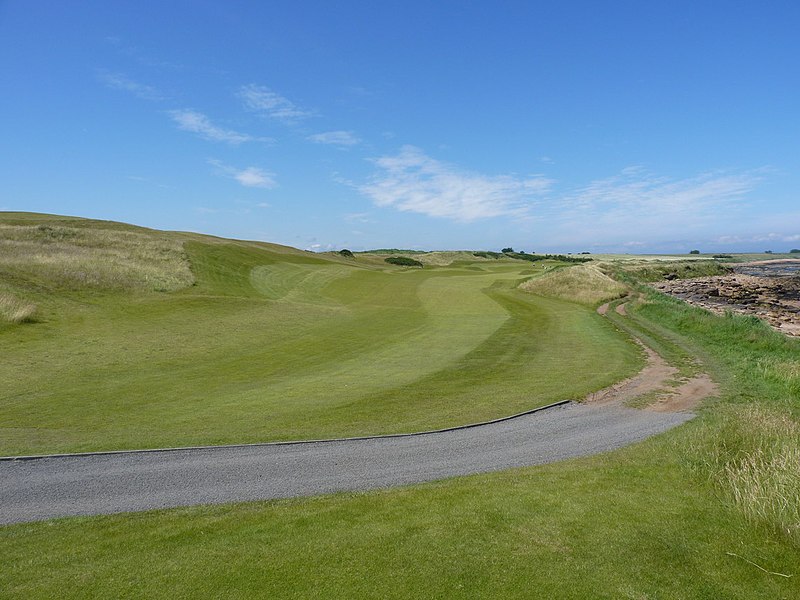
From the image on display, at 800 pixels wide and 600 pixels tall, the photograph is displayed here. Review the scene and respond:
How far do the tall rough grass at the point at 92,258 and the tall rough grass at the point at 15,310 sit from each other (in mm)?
7185

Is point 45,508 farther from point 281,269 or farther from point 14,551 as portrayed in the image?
point 281,269

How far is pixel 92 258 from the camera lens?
1865 inches

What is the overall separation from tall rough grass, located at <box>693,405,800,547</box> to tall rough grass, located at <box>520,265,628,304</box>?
137 ft

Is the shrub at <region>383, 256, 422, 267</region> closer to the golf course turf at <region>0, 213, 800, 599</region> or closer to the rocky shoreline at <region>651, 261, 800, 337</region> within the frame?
the rocky shoreline at <region>651, 261, 800, 337</region>

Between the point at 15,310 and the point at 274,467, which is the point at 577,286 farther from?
the point at 15,310

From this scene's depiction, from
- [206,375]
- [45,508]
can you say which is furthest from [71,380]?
[45,508]

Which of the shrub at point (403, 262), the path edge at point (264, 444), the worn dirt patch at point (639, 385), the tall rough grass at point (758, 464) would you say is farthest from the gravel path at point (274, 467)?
the shrub at point (403, 262)

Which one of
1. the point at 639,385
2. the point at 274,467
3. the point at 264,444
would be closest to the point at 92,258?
the point at 264,444

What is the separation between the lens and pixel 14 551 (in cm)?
826

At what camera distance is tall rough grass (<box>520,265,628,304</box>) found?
2151 inches

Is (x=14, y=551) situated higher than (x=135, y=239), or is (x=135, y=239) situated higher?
(x=135, y=239)

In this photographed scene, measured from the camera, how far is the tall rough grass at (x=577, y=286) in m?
54.6

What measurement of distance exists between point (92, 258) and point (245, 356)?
102ft

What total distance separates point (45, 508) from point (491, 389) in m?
15.3
